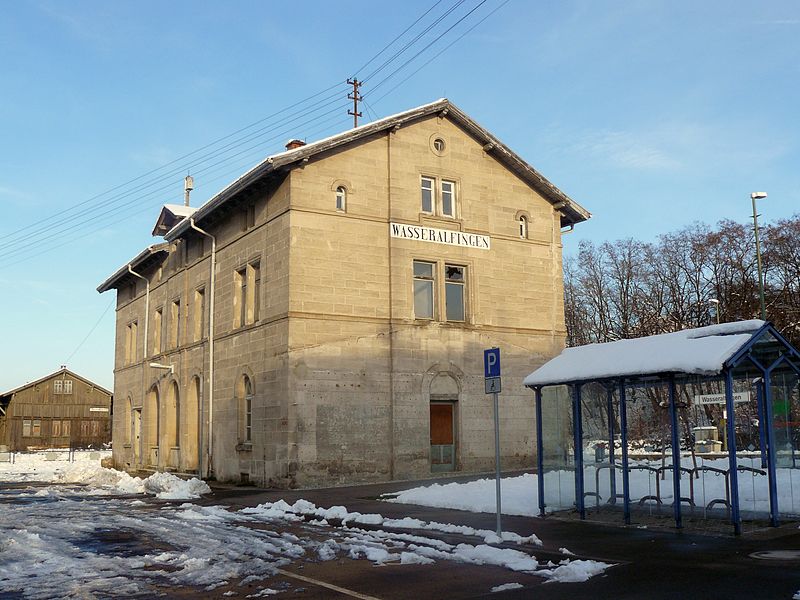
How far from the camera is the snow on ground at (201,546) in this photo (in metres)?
9.77

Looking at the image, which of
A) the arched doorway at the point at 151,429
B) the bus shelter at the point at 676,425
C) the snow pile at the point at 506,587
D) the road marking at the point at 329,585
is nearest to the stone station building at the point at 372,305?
the arched doorway at the point at 151,429

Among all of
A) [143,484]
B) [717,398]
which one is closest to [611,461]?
[717,398]

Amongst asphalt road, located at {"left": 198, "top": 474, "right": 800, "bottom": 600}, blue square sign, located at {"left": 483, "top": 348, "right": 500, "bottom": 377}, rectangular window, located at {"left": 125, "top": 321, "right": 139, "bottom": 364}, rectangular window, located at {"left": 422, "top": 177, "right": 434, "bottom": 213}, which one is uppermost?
rectangular window, located at {"left": 422, "top": 177, "right": 434, "bottom": 213}

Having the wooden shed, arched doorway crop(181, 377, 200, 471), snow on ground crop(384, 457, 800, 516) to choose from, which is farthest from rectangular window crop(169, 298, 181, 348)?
the wooden shed

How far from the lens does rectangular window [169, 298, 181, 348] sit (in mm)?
35625

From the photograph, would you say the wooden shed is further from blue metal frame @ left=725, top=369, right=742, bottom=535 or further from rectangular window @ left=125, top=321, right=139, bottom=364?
blue metal frame @ left=725, top=369, right=742, bottom=535

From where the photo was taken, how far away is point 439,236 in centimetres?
2844

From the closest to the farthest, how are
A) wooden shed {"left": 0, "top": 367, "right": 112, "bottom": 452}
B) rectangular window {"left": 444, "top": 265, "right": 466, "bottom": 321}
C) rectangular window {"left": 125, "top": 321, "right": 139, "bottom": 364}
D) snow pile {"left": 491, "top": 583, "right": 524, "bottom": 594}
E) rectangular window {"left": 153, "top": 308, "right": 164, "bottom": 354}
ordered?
snow pile {"left": 491, "top": 583, "right": 524, "bottom": 594}
rectangular window {"left": 444, "top": 265, "right": 466, "bottom": 321}
rectangular window {"left": 153, "top": 308, "right": 164, "bottom": 354}
rectangular window {"left": 125, "top": 321, "right": 139, "bottom": 364}
wooden shed {"left": 0, "top": 367, "right": 112, "bottom": 452}

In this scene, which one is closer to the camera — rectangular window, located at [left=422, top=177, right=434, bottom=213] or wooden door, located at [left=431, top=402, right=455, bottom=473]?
wooden door, located at [left=431, top=402, right=455, bottom=473]

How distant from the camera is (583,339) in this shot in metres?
61.8

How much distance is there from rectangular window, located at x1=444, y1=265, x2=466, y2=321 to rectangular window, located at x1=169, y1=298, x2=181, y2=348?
13143mm

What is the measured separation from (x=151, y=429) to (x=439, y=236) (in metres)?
18.1

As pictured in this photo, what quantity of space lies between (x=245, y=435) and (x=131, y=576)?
17903mm

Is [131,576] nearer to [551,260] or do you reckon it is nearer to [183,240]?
[551,260]
